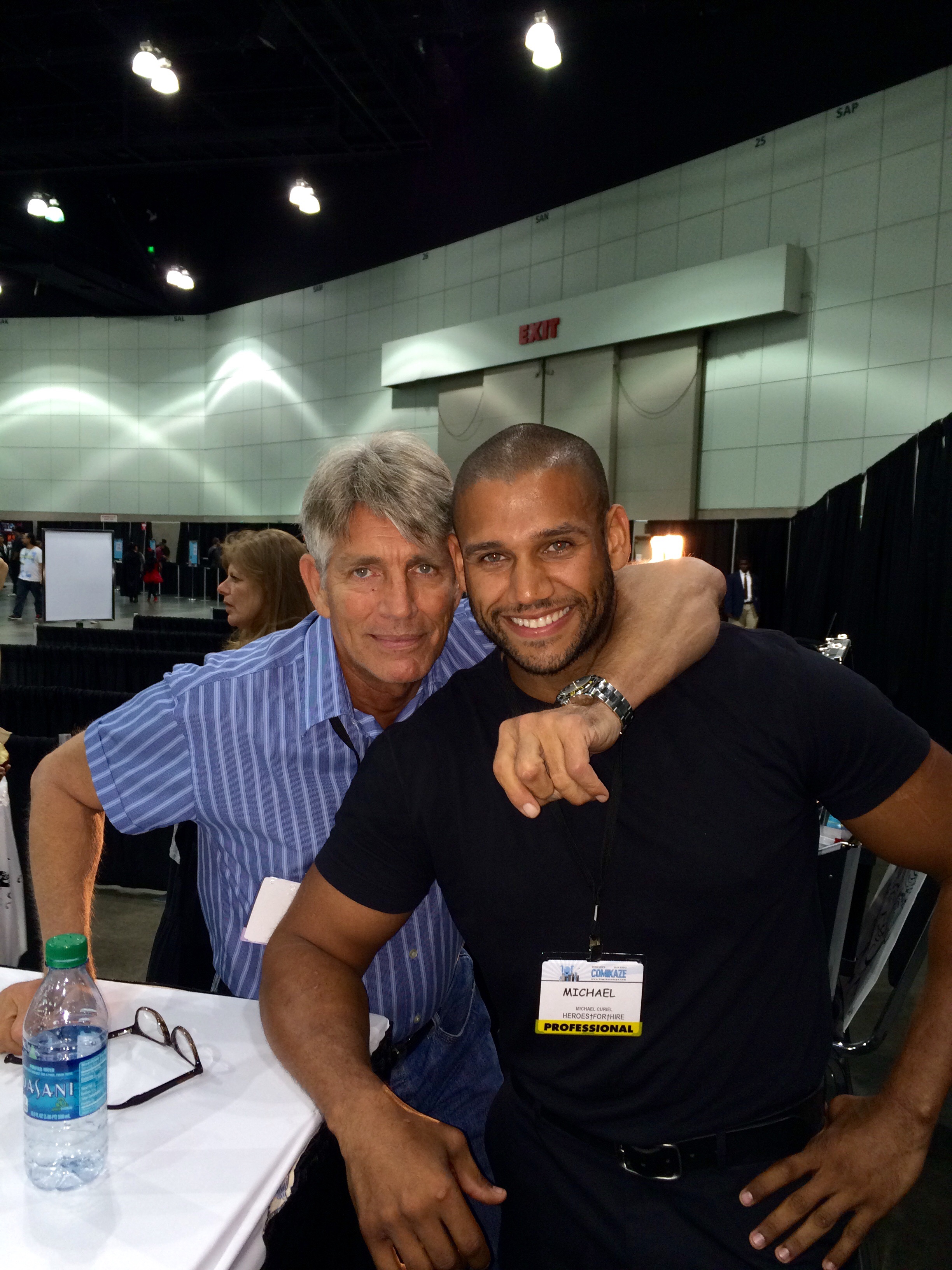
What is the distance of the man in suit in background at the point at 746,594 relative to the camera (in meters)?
11.2

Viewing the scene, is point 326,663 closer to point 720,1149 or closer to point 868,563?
point 720,1149

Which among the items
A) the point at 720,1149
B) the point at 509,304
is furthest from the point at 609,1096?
the point at 509,304

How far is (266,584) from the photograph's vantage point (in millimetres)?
3715

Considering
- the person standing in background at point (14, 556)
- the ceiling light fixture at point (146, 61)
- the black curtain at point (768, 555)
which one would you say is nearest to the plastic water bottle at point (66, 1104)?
the black curtain at point (768, 555)

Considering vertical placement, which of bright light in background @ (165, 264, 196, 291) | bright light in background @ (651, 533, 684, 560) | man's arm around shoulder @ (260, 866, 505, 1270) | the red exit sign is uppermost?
bright light in background @ (165, 264, 196, 291)

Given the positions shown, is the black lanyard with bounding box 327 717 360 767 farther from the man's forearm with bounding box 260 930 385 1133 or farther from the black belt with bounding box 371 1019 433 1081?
the black belt with bounding box 371 1019 433 1081

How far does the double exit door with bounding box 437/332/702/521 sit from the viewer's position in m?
13.2

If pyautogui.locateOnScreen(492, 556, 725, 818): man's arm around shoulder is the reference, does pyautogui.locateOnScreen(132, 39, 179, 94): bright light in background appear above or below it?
above

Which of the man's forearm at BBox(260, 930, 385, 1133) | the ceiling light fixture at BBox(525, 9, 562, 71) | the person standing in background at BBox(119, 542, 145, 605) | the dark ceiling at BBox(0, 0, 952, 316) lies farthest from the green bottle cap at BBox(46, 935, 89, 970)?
the person standing in background at BBox(119, 542, 145, 605)

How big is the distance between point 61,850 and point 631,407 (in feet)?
44.2

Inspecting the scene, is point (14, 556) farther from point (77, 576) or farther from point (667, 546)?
point (667, 546)

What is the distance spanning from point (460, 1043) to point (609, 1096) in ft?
2.28

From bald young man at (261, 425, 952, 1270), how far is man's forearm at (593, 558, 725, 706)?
52 mm

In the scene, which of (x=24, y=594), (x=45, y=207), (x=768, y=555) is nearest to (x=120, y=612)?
(x=24, y=594)
